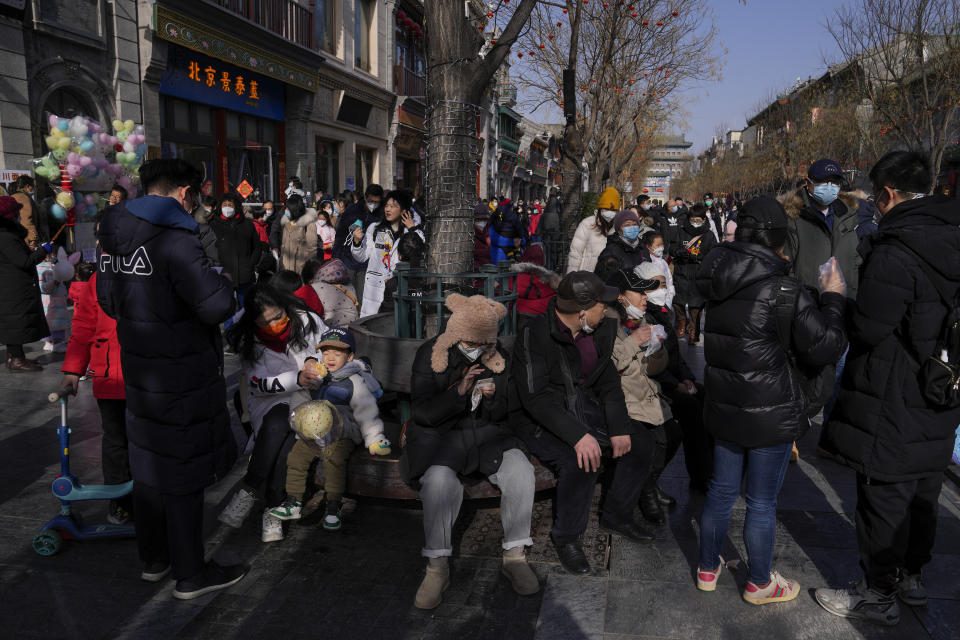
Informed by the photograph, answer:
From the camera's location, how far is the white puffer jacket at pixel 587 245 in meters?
7.73

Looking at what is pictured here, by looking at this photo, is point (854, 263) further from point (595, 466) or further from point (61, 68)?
point (61, 68)

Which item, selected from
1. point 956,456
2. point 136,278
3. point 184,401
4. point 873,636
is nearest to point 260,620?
point 184,401

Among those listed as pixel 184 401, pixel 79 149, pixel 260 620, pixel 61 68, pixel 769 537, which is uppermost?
pixel 61 68

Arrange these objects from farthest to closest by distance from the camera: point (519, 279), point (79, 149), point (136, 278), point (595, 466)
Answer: point (79, 149) → point (519, 279) → point (595, 466) → point (136, 278)

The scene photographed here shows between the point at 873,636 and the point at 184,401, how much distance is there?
316cm

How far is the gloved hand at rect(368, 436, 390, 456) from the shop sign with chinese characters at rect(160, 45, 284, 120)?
12492 millimetres

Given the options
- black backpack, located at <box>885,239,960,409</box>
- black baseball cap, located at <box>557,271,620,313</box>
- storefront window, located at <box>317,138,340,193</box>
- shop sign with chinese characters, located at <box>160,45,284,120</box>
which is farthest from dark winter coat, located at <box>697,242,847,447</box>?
storefront window, located at <box>317,138,340,193</box>

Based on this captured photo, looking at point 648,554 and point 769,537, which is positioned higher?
point 769,537

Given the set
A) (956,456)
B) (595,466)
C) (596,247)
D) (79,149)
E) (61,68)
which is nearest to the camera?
(595,466)

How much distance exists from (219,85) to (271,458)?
14232 millimetres

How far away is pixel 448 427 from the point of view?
3.52 metres

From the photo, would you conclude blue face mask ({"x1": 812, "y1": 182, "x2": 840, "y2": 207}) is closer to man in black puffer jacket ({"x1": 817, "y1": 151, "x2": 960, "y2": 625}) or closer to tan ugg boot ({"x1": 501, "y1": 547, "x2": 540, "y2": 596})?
man in black puffer jacket ({"x1": 817, "y1": 151, "x2": 960, "y2": 625})

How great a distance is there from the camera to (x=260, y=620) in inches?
125

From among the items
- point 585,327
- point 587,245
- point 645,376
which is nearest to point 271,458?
point 585,327
